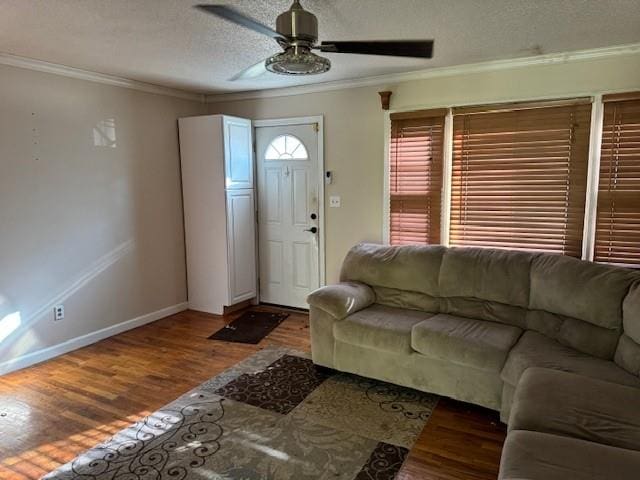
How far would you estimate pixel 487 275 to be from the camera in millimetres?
3170

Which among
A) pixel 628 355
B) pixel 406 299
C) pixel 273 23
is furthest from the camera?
pixel 406 299

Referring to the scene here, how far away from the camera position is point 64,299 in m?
3.77

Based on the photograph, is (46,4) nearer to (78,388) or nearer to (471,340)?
(78,388)

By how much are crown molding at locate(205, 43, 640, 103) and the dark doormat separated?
2387 millimetres

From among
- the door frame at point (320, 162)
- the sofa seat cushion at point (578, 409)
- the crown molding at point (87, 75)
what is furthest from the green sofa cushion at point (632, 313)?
the crown molding at point (87, 75)

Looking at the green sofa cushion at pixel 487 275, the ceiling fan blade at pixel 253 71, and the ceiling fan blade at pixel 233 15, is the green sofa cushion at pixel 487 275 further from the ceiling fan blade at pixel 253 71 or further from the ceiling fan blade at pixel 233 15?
the ceiling fan blade at pixel 233 15

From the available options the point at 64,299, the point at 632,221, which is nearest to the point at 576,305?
the point at 632,221

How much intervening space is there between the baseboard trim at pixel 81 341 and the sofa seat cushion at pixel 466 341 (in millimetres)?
2904

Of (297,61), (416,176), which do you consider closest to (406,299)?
(416,176)

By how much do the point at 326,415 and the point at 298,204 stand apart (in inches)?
98.7

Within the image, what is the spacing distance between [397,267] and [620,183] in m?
1.76

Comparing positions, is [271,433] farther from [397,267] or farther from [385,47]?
[385,47]

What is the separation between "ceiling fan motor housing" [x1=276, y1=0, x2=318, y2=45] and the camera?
6.41 ft

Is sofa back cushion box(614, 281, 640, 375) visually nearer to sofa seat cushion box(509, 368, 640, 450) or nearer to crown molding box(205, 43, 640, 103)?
sofa seat cushion box(509, 368, 640, 450)
